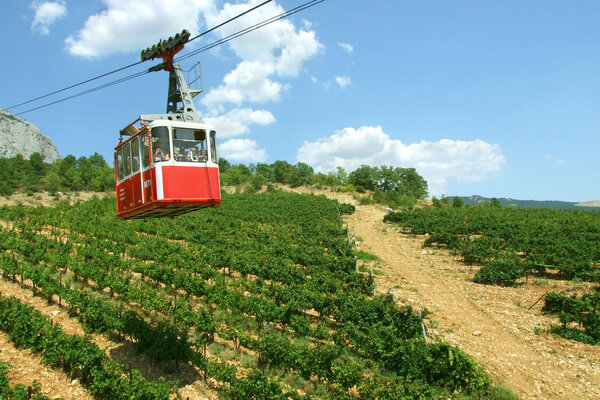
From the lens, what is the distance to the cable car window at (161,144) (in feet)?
40.1

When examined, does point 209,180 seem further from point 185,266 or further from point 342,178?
point 342,178

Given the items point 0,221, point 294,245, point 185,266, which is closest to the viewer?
point 185,266

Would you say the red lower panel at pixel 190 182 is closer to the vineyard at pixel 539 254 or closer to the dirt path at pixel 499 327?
the dirt path at pixel 499 327

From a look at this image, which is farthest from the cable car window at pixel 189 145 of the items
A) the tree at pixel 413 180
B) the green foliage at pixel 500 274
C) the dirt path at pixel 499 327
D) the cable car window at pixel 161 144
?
the tree at pixel 413 180

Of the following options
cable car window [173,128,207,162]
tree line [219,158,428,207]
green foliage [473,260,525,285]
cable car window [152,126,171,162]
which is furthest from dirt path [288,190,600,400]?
tree line [219,158,428,207]

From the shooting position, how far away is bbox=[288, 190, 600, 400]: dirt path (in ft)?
50.6

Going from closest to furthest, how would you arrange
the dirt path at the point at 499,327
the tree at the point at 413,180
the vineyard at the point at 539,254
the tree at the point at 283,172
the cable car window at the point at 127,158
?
the cable car window at the point at 127,158 < the dirt path at the point at 499,327 < the vineyard at the point at 539,254 < the tree at the point at 283,172 < the tree at the point at 413,180

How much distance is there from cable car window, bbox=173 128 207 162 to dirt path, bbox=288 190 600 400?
13074 millimetres

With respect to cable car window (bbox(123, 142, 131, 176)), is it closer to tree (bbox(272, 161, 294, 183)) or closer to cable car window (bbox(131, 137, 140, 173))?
cable car window (bbox(131, 137, 140, 173))

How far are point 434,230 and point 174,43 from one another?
3410cm

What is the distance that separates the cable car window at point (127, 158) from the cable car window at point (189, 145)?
9.02 feet

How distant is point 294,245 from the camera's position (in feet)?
113

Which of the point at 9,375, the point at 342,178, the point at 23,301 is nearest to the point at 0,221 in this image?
the point at 23,301

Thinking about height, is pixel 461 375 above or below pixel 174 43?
below
